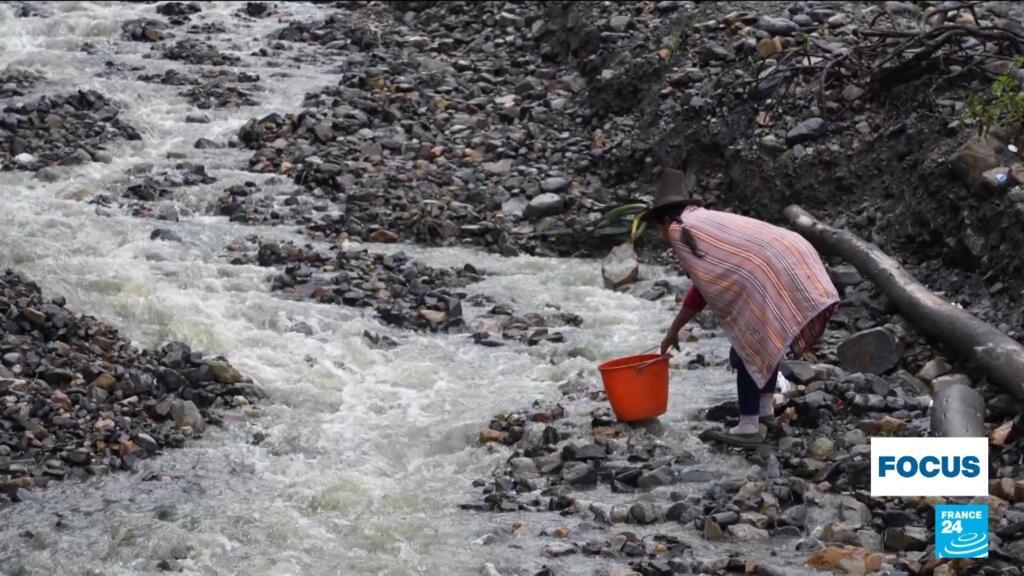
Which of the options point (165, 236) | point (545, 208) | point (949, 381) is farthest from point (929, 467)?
point (165, 236)

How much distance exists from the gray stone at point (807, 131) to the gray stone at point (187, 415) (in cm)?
458

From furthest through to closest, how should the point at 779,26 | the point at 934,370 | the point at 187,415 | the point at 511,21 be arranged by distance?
the point at 511,21 → the point at 779,26 → the point at 934,370 → the point at 187,415

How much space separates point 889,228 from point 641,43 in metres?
3.71

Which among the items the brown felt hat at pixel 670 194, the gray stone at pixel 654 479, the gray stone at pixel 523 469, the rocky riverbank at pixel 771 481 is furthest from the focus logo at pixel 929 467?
the gray stone at pixel 523 469

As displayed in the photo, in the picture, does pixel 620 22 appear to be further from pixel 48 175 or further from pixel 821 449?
pixel 821 449

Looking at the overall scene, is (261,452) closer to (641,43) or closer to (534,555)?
(534,555)

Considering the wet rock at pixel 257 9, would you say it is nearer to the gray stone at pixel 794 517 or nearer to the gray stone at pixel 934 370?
the gray stone at pixel 934 370

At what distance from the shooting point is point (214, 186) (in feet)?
32.9

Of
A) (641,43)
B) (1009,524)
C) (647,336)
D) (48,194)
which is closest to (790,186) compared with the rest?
(647,336)

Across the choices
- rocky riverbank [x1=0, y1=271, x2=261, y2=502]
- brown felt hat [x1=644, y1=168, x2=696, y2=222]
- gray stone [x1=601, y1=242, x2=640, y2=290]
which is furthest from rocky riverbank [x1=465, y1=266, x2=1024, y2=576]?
gray stone [x1=601, y1=242, x2=640, y2=290]

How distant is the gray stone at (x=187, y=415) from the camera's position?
6422 millimetres

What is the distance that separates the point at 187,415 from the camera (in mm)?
6453

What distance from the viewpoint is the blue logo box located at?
15.3ft

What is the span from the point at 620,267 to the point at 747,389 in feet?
9.81
